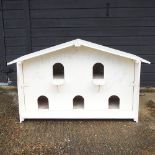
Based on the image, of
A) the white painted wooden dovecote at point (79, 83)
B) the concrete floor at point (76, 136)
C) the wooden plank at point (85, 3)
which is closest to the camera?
the concrete floor at point (76, 136)

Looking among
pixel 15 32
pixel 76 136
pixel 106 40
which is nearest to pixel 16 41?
pixel 15 32

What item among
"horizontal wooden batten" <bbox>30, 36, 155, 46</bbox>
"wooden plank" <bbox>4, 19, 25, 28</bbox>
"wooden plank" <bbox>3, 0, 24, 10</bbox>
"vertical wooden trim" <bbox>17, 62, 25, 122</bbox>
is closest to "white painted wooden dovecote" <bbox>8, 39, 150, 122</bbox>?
"vertical wooden trim" <bbox>17, 62, 25, 122</bbox>

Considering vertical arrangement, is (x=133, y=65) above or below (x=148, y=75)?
above

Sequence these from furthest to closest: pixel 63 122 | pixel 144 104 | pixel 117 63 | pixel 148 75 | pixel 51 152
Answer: pixel 148 75 < pixel 144 104 < pixel 63 122 < pixel 117 63 < pixel 51 152

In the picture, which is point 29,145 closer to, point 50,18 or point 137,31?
point 50,18

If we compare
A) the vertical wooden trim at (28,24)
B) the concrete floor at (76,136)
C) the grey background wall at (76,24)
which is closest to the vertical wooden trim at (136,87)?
the concrete floor at (76,136)

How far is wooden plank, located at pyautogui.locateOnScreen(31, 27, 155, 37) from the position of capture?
4.84 m

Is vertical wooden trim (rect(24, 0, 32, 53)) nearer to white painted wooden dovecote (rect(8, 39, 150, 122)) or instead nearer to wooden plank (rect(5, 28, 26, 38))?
wooden plank (rect(5, 28, 26, 38))

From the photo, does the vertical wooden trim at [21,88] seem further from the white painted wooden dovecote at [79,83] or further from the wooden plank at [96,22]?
the wooden plank at [96,22]

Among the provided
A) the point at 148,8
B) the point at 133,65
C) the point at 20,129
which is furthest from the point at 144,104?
the point at 20,129

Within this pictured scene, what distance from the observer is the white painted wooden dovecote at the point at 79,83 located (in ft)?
11.7

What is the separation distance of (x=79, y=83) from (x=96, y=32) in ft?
4.65

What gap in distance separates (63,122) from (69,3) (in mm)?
1843

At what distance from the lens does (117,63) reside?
3.58 meters
